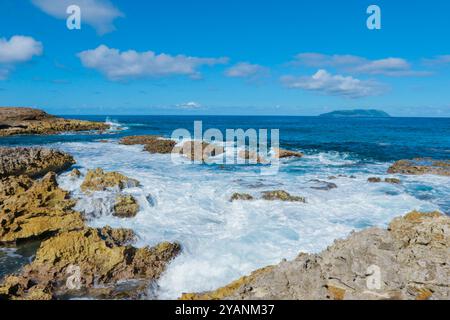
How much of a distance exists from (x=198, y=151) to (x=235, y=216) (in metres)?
18.6

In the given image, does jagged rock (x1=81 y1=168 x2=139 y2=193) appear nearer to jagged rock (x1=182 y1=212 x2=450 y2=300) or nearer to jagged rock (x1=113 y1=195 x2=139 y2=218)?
jagged rock (x1=113 y1=195 x2=139 y2=218)

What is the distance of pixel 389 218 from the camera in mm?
14422

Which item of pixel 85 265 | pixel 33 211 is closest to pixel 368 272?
pixel 85 265

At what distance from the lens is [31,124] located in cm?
6247

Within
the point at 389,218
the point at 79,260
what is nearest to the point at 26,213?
the point at 79,260

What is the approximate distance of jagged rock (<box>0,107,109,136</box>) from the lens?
56.4 m

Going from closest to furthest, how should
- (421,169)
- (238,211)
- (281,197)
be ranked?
(238,211) < (281,197) < (421,169)

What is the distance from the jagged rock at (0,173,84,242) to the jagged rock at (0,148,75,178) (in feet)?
12.8

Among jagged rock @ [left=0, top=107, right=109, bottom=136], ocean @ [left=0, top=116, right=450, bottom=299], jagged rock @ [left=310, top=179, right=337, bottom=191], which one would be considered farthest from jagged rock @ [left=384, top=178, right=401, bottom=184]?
jagged rock @ [left=0, top=107, right=109, bottom=136]

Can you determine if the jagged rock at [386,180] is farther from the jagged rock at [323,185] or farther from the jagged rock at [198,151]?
the jagged rock at [198,151]

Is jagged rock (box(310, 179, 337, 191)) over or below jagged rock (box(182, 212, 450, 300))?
below

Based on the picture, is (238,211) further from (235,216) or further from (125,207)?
(125,207)
